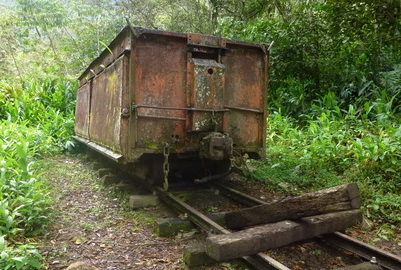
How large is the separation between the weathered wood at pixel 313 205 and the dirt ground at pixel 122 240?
1.22ft

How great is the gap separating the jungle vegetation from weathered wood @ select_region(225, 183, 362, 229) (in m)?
1.28

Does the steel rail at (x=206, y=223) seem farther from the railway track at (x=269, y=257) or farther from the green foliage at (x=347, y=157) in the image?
the green foliage at (x=347, y=157)

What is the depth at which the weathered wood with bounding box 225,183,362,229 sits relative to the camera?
9.28 ft

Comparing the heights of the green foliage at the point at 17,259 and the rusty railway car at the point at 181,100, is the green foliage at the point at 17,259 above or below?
below

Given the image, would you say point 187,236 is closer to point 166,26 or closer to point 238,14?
point 238,14

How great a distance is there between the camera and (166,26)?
15.5 m

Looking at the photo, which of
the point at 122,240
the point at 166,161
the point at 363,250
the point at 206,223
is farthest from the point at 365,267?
the point at 166,161

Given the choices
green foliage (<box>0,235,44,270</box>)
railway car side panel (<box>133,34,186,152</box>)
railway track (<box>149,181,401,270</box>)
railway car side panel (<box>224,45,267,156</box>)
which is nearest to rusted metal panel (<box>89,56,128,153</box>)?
railway car side panel (<box>133,34,186,152</box>)

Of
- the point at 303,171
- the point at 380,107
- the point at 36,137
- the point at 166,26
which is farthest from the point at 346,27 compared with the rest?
the point at 166,26

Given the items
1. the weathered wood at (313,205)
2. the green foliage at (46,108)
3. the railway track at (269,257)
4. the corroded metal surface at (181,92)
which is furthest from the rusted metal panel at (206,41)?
the green foliage at (46,108)

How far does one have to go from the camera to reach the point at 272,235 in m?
2.79

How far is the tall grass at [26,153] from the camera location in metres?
3.09

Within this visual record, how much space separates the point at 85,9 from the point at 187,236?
56.0ft

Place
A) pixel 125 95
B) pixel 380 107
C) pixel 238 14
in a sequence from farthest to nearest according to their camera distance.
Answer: pixel 238 14, pixel 380 107, pixel 125 95
